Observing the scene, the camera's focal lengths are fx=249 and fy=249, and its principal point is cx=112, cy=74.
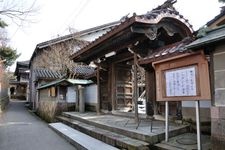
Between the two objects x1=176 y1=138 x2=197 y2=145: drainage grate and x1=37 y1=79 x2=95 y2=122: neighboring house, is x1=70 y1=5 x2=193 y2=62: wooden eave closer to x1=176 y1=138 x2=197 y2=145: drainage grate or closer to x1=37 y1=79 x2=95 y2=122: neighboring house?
x1=176 y1=138 x2=197 y2=145: drainage grate

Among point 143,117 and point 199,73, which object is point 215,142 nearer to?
point 199,73

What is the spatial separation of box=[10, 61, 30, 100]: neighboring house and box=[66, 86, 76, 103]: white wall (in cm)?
2867

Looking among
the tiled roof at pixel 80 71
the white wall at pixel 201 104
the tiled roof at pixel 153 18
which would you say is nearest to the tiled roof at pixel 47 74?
the tiled roof at pixel 80 71

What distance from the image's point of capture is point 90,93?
16578 mm

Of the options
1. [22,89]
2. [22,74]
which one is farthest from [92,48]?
[22,89]

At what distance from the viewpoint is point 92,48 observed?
1184 centimetres

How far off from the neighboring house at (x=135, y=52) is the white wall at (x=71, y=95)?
153 inches

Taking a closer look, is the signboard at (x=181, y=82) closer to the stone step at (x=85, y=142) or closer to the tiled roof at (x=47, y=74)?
the stone step at (x=85, y=142)

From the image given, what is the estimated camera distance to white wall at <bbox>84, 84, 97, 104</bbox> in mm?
15954

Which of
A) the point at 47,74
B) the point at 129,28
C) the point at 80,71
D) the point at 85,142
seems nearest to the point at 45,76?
the point at 47,74

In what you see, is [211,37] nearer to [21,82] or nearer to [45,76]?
[45,76]

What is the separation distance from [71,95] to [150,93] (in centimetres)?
888

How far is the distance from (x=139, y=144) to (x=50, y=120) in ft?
37.6

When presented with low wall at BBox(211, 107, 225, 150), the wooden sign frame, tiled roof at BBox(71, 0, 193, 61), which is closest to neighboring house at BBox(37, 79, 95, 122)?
tiled roof at BBox(71, 0, 193, 61)
